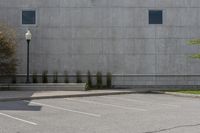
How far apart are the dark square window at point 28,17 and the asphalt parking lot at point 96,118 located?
12.0 metres

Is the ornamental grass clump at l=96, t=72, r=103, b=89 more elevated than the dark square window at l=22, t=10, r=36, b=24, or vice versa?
the dark square window at l=22, t=10, r=36, b=24

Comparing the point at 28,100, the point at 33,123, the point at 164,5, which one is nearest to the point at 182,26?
the point at 164,5

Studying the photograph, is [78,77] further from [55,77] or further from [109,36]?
[109,36]

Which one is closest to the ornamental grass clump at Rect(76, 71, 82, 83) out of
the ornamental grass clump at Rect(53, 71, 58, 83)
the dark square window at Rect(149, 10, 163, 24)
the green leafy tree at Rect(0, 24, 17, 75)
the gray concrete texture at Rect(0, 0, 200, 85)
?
the gray concrete texture at Rect(0, 0, 200, 85)

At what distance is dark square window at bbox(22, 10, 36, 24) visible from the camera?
3062cm

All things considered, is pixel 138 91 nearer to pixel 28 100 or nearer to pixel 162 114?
pixel 28 100

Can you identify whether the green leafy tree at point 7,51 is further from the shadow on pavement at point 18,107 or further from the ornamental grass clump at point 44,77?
the shadow on pavement at point 18,107

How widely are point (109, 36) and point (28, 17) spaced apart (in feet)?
19.2

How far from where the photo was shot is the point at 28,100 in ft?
67.9

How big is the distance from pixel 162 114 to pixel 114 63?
15229mm

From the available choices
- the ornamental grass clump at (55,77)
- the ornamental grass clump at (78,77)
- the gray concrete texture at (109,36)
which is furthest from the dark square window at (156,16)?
the ornamental grass clump at (55,77)

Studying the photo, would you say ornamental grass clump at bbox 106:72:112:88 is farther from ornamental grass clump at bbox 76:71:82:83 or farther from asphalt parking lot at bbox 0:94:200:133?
asphalt parking lot at bbox 0:94:200:133

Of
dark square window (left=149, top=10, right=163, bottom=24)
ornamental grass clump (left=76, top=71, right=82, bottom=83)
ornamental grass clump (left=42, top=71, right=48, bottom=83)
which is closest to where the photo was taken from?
ornamental grass clump (left=42, top=71, right=48, bottom=83)

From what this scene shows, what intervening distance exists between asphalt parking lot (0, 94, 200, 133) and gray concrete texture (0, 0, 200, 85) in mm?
11304
